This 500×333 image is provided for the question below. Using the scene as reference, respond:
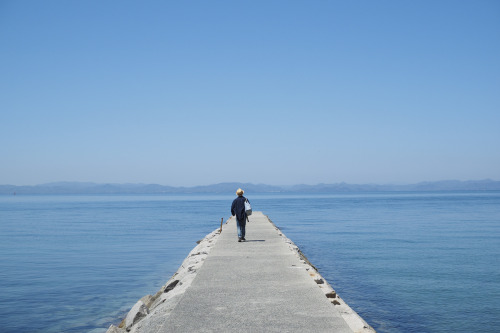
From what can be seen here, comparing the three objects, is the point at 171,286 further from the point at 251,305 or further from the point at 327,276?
the point at 327,276

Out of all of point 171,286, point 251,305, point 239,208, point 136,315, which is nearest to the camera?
point 251,305

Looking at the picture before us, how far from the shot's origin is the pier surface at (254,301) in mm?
5242

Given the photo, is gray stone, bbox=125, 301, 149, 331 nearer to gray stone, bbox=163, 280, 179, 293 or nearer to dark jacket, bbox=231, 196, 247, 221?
gray stone, bbox=163, 280, 179, 293

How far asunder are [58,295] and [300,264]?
723 centimetres

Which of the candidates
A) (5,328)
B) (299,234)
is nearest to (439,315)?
(5,328)

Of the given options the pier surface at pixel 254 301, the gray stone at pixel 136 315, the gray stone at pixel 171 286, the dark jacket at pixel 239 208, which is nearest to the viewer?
the pier surface at pixel 254 301

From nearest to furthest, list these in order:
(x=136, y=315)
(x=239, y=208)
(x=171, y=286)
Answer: (x=136, y=315) → (x=171, y=286) → (x=239, y=208)

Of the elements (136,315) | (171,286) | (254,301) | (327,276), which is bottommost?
(327,276)

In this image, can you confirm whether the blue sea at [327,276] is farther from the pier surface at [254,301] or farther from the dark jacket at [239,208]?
the dark jacket at [239,208]

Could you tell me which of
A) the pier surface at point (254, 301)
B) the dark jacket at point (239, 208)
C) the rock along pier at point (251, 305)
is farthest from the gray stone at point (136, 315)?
the dark jacket at point (239, 208)

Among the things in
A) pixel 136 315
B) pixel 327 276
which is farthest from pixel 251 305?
pixel 327 276

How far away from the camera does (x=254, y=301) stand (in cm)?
632

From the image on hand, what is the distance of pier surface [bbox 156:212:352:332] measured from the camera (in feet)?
17.2

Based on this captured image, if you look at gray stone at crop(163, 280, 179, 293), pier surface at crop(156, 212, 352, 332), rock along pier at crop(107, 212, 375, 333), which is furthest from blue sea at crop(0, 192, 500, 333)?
pier surface at crop(156, 212, 352, 332)
